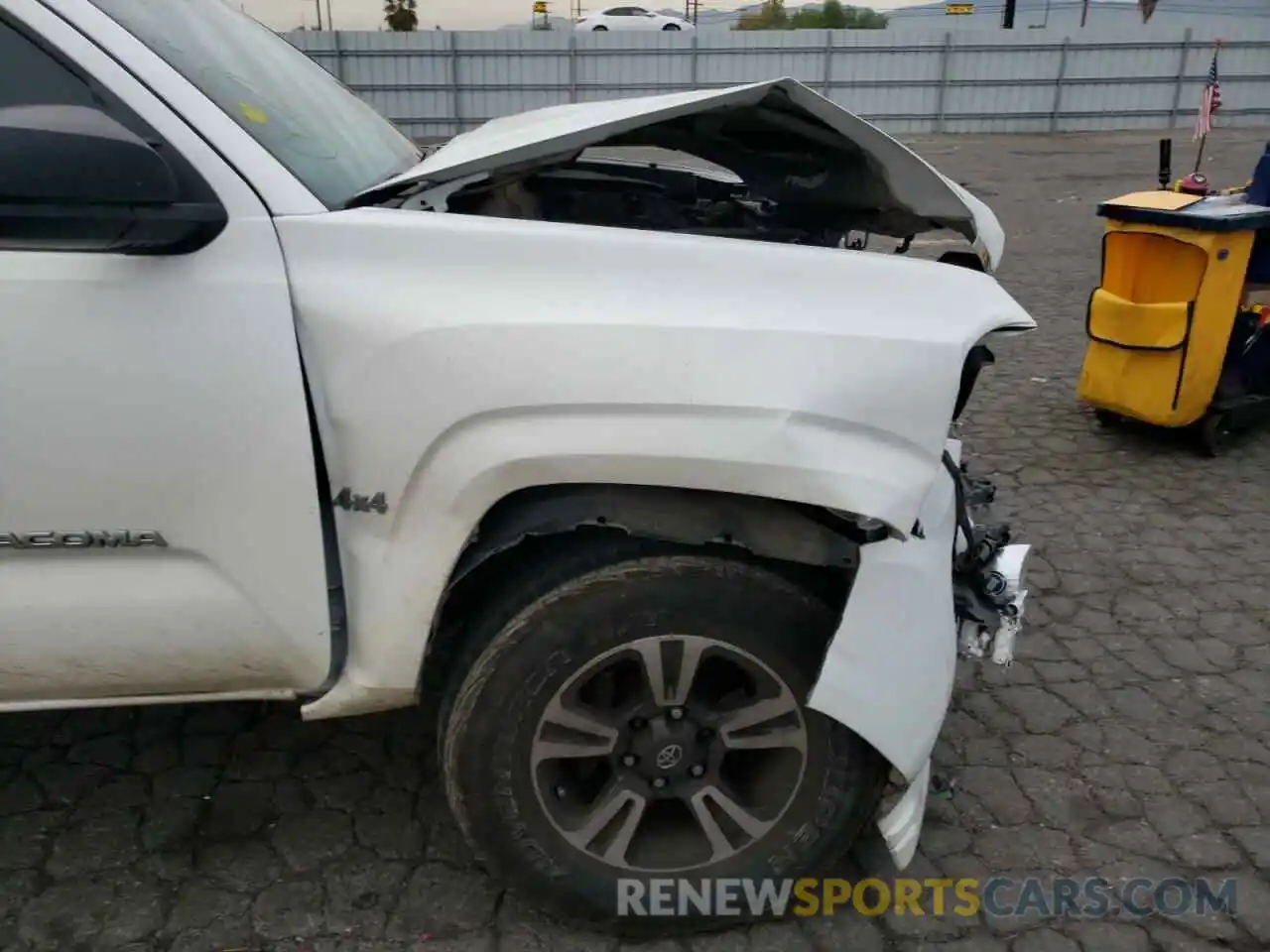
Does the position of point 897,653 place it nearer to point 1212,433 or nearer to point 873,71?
point 1212,433

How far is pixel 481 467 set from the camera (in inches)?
75.2

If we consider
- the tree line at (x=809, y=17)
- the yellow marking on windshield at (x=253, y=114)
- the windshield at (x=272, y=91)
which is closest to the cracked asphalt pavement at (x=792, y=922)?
the windshield at (x=272, y=91)

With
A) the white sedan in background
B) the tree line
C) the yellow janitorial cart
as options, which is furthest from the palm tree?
the yellow janitorial cart

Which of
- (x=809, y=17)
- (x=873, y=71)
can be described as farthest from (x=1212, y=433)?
(x=809, y=17)

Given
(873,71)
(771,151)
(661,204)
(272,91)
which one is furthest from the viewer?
(873,71)

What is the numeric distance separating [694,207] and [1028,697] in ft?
6.26

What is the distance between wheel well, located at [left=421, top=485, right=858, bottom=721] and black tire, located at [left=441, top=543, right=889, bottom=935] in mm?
46

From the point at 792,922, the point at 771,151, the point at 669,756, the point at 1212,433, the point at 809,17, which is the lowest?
the point at 792,922

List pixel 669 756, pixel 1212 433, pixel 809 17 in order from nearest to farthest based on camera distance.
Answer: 1. pixel 669 756
2. pixel 1212 433
3. pixel 809 17

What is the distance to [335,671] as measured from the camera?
2107 millimetres

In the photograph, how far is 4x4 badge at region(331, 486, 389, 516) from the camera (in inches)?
77.4

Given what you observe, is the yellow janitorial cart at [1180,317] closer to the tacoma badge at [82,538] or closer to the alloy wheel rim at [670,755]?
the alloy wheel rim at [670,755]

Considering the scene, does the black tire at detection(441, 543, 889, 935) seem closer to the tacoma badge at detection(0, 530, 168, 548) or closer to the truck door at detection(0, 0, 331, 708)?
the truck door at detection(0, 0, 331, 708)

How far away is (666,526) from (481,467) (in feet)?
1.23
